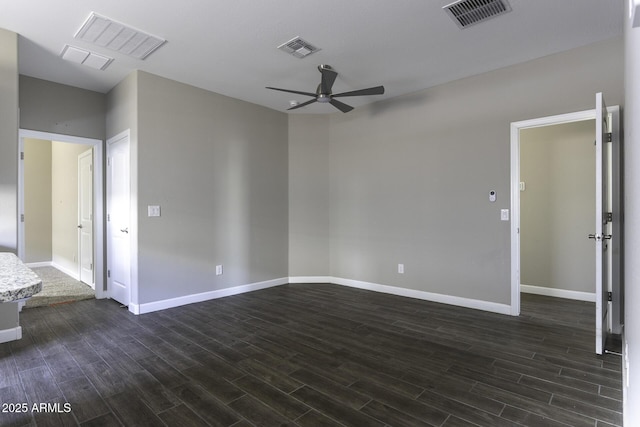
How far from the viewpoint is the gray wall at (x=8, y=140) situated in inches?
119

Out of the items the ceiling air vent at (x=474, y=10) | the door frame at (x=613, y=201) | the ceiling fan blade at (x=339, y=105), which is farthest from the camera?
the ceiling fan blade at (x=339, y=105)

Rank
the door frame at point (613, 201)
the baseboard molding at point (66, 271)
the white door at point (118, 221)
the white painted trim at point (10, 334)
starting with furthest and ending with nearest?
the baseboard molding at point (66, 271)
the white door at point (118, 221)
the door frame at point (613, 201)
the white painted trim at point (10, 334)

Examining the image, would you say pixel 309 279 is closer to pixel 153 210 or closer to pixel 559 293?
pixel 153 210

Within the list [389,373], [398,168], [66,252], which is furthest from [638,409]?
[66,252]

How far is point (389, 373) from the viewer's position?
243cm

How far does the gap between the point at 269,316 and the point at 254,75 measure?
9.33 feet

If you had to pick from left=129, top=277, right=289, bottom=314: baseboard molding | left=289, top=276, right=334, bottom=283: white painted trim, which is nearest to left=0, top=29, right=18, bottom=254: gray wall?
left=129, top=277, right=289, bottom=314: baseboard molding

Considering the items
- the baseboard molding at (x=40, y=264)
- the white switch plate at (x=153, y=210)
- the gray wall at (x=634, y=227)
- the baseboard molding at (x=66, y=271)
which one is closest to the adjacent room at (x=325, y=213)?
the white switch plate at (x=153, y=210)

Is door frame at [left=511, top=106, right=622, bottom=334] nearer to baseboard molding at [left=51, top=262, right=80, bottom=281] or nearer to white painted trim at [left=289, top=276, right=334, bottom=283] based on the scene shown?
white painted trim at [left=289, top=276, right=334, bottom=283]

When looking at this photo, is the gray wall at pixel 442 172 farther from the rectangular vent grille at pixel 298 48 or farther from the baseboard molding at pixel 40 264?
the baseboard molding at pixel 40 264

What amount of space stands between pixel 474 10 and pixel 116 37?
125 inches

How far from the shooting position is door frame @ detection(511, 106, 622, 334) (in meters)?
3.12

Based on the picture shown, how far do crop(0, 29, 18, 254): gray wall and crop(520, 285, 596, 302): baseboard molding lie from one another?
6159 millimetres

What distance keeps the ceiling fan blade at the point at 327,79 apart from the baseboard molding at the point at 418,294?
2.86 metres
